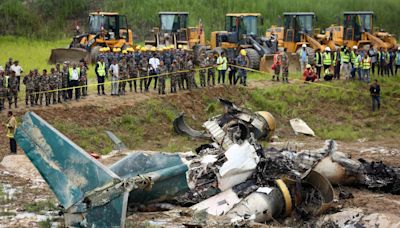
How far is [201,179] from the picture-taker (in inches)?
632

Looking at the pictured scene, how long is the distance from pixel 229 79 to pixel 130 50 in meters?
3.82

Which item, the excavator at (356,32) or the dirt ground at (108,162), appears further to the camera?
the excavator at (356,32)

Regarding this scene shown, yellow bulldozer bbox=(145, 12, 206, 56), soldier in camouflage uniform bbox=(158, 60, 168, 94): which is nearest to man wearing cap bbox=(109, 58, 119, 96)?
soldier in camouflage uniform bbox=(158, 60, 168, 94)

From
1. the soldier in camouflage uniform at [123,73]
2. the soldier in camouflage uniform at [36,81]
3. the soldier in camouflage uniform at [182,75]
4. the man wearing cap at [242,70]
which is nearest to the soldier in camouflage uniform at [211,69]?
the soldier in camouflage uniform at [182,75]

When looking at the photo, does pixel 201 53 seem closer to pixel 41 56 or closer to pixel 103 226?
pixel 41 56

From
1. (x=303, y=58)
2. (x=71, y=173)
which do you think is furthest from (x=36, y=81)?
(x=303, y=58)

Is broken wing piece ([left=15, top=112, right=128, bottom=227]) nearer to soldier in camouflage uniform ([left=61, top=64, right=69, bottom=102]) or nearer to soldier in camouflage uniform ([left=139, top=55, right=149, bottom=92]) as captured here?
soldier in camouflage uniform ([left=61, top=64, right=69, bottom=102])

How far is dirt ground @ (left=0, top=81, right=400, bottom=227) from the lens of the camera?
13891 millimetres

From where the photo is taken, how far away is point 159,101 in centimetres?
2630

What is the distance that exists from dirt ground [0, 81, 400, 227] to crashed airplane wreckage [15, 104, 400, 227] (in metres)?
0.43

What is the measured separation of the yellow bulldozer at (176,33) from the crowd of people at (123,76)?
5.22 meters

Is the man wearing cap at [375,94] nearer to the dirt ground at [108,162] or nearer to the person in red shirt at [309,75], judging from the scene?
the person in red shirt at [309,75]

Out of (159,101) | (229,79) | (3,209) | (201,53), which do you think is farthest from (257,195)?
(201,53)

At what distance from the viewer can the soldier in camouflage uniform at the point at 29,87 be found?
23.1m
